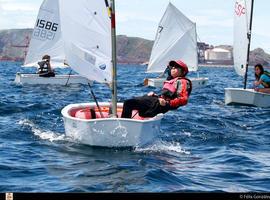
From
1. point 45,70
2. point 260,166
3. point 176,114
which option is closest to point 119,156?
point 260,166

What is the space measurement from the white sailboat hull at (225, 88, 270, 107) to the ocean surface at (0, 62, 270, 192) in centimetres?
319

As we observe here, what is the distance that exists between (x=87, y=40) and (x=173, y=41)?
22.7m

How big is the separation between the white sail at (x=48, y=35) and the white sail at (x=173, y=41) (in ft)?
22.7

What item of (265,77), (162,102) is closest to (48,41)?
(265,77)

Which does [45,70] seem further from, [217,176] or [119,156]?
[217,176]

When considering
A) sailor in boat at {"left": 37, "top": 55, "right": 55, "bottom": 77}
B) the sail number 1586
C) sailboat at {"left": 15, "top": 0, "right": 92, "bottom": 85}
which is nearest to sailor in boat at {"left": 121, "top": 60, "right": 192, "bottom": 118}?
Answer: sailboat at {"left": 15, "top": 0, "right": 92, "bottom": 85}

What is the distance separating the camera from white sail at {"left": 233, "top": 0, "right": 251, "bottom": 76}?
21.7 m

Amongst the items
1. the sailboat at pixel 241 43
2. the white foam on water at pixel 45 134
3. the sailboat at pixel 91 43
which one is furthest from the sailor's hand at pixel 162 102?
the sailboat at pixel 241 43

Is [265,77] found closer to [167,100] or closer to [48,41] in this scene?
[167,100]

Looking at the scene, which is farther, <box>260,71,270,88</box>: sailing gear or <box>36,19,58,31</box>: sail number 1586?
<box>36,19,58,31</box>: sail number 1586

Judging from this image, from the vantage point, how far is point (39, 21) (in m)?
28.4

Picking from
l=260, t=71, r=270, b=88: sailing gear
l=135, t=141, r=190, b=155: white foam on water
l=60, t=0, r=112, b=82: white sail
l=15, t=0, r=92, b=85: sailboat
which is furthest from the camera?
l=15, t=0, r=92, b=85: sailboat

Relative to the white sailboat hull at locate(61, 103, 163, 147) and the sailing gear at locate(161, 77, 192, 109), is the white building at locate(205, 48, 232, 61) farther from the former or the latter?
the white sailboat hull at locate(61, 103, 163, 147)

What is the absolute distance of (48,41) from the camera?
28.6 metres
